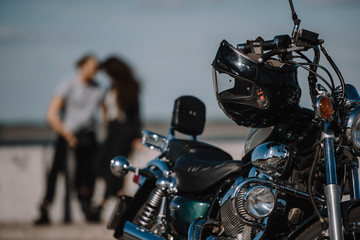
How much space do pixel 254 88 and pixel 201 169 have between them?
2.83 feet

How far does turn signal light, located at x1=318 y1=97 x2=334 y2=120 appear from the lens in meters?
3.13

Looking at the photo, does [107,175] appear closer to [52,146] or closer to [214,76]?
[52,146]

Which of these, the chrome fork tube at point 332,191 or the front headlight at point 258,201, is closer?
the chrome fork tube at point 332,191

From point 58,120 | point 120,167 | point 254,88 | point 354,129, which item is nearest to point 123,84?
point 58,120

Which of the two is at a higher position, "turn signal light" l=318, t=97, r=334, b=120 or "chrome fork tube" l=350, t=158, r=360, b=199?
"turn signal light" l=318, t=97, r=334, b=120

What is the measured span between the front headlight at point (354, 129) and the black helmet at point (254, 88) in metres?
0.35

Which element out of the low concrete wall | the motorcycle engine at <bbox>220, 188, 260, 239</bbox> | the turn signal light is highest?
the turn signal light

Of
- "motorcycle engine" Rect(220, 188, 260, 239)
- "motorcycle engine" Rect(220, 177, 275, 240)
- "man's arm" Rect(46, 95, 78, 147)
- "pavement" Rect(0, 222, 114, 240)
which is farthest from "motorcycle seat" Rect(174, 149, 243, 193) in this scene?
"man's arm" Rect(46, 95, 78, 147)

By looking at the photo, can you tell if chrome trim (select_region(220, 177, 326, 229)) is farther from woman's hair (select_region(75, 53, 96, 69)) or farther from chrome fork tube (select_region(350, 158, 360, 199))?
woman's hair (select_region(75, 53, 96, 69))

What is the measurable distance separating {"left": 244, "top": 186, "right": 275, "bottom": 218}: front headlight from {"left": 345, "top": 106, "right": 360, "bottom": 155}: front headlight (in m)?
0.49

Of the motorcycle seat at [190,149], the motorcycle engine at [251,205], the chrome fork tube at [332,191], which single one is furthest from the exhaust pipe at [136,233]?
the chrome fork tube at [332,191]

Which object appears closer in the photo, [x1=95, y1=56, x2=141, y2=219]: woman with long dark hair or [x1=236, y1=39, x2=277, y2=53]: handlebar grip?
[x1=236, y1=39, x2=277, y2=53]: handlebar grip

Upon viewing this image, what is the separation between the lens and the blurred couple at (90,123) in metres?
8.06

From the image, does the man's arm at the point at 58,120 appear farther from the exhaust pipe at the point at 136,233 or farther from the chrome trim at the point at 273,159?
the chrome trim at the point at 273,159
